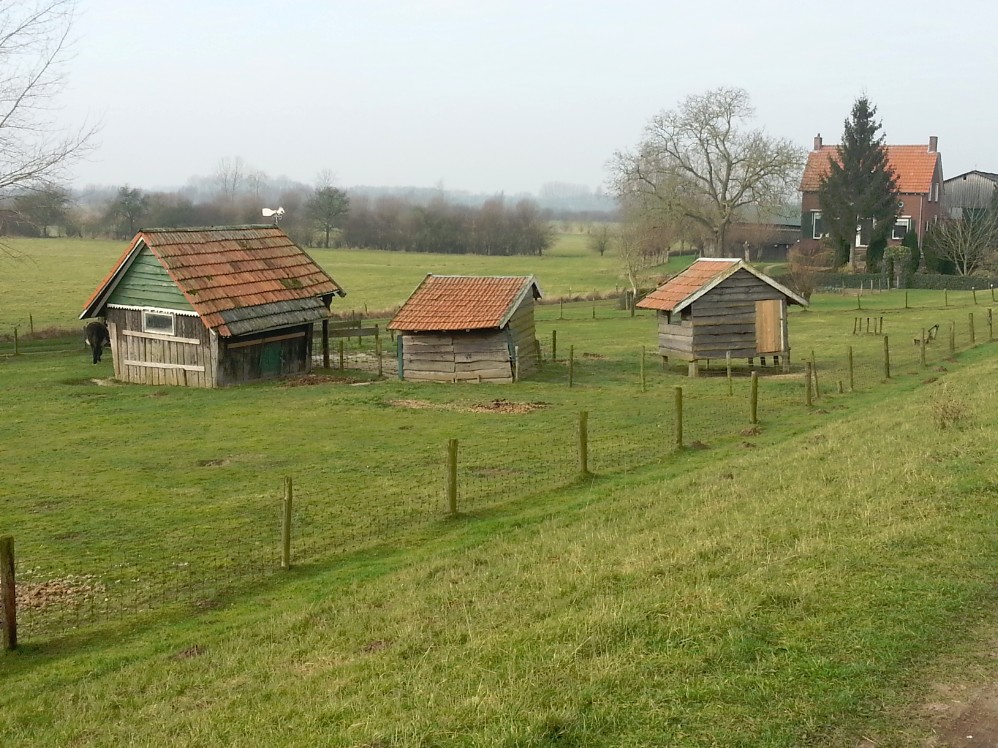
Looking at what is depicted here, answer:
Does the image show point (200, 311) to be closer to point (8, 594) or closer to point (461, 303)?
point (461, 303)

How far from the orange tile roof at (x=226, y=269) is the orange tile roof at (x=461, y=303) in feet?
14.3

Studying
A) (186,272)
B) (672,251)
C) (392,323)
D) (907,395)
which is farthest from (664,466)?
(672,251)

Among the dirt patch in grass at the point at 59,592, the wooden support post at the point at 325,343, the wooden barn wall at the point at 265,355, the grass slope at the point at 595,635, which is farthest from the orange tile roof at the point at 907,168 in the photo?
the dirt patch in grass at the point at 59,592

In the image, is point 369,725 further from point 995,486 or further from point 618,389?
point 618,389

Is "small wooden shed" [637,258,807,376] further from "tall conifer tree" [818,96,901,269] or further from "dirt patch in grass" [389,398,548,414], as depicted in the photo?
"tall conifer tree" [818,96,901,269]

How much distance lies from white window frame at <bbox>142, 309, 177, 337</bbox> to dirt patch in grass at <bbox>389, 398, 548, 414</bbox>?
8.03 metres

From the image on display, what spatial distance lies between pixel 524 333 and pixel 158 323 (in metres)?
11.2

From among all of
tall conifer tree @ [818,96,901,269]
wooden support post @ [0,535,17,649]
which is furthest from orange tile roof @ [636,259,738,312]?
tall conifer tree @ [818,96,901,269]

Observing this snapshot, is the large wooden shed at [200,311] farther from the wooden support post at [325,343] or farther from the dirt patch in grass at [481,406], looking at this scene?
the dirt patch in grass at [481,406]

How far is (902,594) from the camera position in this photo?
927 centimetres

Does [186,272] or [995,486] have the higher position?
[186,272]

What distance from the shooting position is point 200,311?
3109 cm

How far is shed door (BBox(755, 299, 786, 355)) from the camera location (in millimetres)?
34969

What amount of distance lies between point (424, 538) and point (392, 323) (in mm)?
17848
